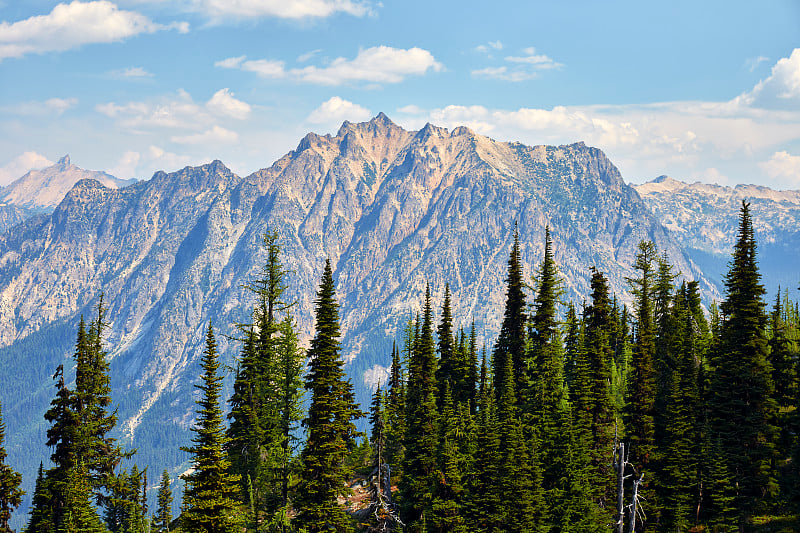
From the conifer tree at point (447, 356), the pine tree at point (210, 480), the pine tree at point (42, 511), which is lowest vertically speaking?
the pine tree at point (42, 511)

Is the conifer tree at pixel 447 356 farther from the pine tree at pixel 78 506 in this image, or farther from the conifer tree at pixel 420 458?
the pine tree at pixel 78 506

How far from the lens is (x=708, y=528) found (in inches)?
2115

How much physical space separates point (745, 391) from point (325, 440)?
129 ft

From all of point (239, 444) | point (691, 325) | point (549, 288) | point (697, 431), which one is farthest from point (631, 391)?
point (239, 444)

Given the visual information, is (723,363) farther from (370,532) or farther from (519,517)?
(370,532)

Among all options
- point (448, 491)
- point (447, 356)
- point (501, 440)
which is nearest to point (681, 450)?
point (501, 440)

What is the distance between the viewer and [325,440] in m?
42.9

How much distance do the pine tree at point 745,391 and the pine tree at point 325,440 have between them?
35814mm

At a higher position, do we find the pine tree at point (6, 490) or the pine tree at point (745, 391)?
the pine tree at point (745, 391)

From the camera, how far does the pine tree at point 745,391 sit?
5291cm

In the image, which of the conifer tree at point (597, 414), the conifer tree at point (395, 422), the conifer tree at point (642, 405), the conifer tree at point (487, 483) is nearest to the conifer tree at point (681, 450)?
the conifer tree at point (642, 405)

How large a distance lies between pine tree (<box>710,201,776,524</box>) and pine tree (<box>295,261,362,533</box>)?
3581 centimetres

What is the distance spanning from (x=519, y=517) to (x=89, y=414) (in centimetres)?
3741

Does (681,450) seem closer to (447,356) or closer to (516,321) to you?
(516,321)
